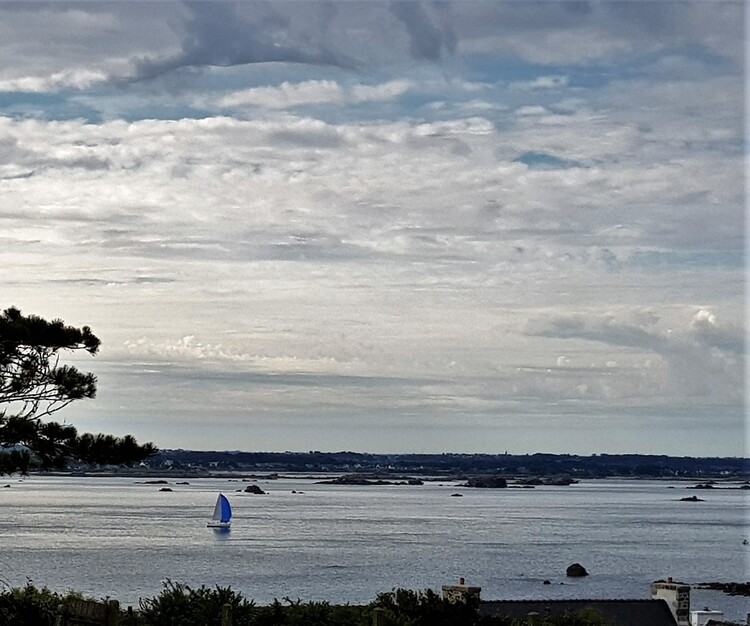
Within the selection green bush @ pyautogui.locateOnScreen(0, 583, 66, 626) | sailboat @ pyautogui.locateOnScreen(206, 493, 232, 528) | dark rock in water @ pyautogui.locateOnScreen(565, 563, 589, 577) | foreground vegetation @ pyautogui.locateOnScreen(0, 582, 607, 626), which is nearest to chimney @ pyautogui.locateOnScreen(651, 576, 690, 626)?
foreground vegetation @ pyautogui.locateOnScreen(0, 582, 607, 626)

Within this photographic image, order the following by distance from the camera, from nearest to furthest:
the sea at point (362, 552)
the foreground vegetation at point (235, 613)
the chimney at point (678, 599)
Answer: the foreground vegetation at point (235, 613)
the chimney at point (678, 599)
the sea at point (362, 552)

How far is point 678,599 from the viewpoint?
3725 cm

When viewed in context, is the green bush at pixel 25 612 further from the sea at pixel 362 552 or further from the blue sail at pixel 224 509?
the blue sail at pixel 224 509

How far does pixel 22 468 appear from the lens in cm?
1531

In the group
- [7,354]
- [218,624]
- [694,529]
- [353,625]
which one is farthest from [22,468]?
[694,529]

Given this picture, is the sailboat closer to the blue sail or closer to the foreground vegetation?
the blue sail

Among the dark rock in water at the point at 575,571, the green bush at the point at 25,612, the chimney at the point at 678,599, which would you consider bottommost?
the dark rock in water at the point at 575,571

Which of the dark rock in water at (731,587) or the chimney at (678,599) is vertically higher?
the chimney at (678,599)

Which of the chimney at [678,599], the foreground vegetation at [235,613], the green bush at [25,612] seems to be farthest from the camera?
the chimney at [678,599]

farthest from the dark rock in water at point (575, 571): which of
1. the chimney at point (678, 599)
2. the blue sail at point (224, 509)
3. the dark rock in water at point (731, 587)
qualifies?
the chimney at point (678, 599)

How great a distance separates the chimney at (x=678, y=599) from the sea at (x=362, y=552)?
13321mm

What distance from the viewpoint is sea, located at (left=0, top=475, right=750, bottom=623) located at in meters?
70.6

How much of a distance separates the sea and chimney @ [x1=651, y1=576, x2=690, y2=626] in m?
13.3

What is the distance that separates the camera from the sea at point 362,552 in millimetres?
70625
